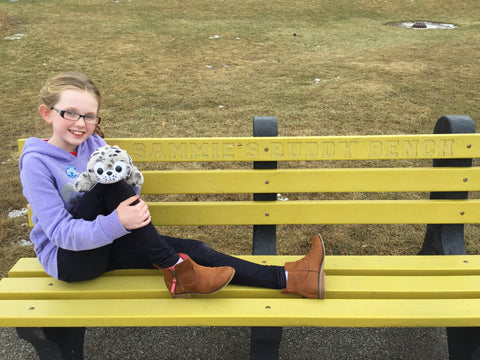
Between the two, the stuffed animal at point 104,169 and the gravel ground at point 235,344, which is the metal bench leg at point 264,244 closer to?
the gravel ground at point 235,344

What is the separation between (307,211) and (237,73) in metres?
6.21

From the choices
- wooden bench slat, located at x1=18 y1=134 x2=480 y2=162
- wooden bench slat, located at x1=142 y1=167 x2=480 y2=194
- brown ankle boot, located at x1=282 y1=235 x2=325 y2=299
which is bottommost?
brown ankle boot, located at x1=282 y1=235 x2=325 y2=299

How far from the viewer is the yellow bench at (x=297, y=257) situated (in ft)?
6.21

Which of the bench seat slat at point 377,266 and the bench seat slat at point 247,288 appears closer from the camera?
the bench seat slat at point 247,288

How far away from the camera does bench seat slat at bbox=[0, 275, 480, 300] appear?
80.0 inches

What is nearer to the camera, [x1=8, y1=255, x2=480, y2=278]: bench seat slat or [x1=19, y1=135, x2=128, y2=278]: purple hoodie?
[x1=19, y1=135, x2=128, y2=278]: purple hoodie

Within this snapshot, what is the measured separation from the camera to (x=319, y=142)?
2355 mm

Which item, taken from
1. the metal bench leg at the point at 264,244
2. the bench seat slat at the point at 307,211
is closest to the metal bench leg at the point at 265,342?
the metal bench leg at the point at 264,244

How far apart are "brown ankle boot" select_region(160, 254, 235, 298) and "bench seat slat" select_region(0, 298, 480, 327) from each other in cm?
5

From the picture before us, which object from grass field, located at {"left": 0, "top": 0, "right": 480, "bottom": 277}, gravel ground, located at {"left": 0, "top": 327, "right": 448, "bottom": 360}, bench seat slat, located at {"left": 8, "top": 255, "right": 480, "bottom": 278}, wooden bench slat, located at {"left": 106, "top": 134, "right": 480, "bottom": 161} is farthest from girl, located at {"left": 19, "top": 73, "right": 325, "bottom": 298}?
grass field, located at {"left": 0, "top": 0, "right": 480, "bottom": 277}

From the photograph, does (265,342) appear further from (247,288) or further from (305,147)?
(305,147)

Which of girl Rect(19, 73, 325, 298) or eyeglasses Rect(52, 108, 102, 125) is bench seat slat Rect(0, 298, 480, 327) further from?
eyeglasses Rect(52, 108, 102, 125)

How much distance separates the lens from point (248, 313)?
1895 mm

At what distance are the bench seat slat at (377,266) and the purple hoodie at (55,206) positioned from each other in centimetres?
25
